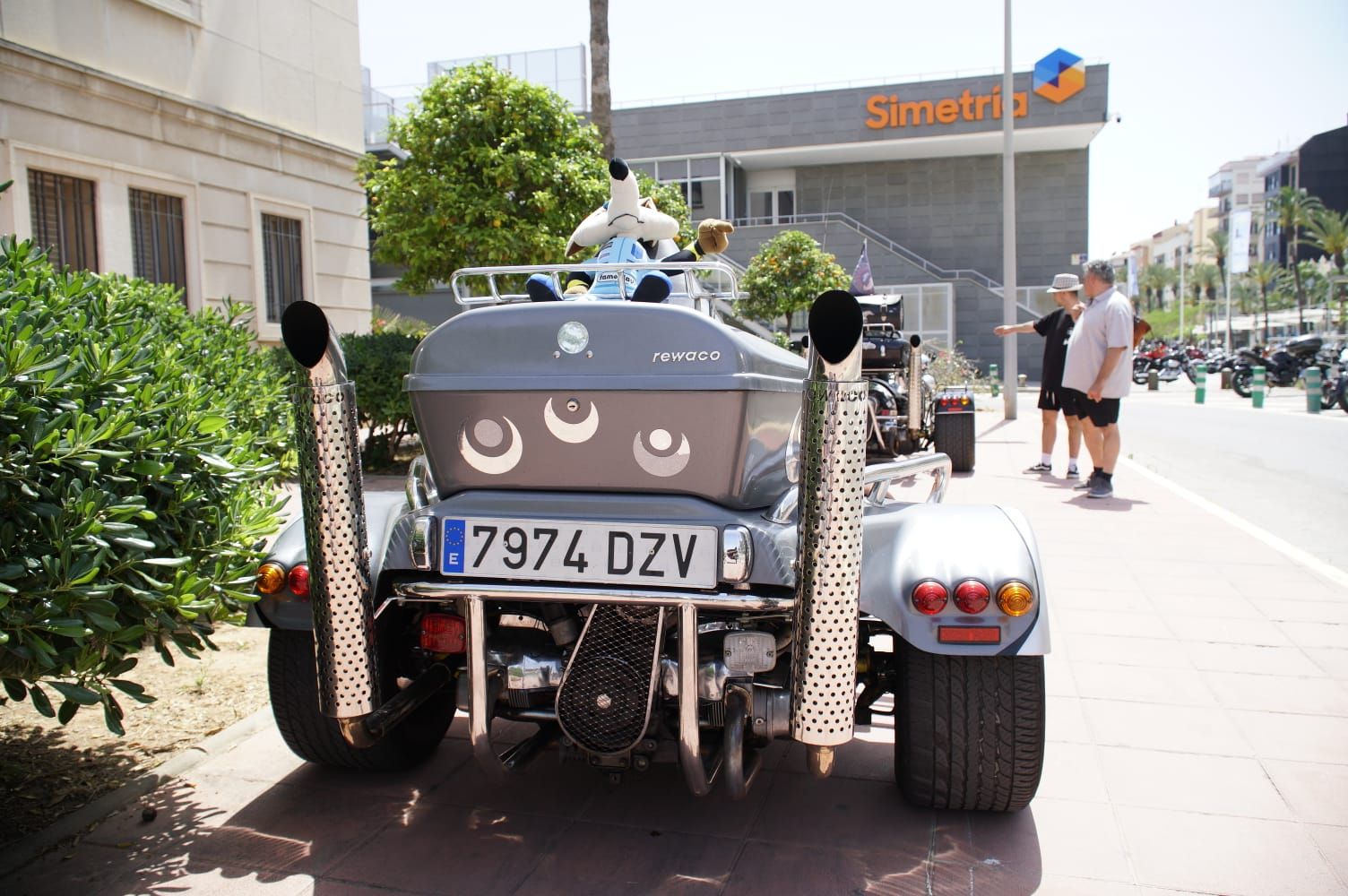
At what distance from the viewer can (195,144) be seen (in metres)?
12.3

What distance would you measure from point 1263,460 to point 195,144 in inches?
535

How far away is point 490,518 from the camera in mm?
2799

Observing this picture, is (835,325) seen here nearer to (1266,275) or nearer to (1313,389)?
(1313,389)

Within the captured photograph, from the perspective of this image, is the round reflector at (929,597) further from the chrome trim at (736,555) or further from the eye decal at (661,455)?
the eye decal at (661,455)

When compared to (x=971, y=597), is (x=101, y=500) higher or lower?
higher

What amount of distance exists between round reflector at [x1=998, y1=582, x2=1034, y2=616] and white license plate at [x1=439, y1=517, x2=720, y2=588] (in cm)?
78

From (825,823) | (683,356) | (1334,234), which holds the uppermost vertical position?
(1334,234)

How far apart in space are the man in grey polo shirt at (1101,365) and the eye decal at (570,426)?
21.8ft

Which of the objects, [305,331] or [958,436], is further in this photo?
[958,436]

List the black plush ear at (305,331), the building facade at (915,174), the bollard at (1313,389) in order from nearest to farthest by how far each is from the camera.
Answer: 1. the black plush ear at (305,331)
2. the bollard at (1313,389)
3. the building facade at (915,174)

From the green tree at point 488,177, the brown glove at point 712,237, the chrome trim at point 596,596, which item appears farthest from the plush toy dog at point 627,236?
the green tree at point 488,177

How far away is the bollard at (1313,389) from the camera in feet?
60.4

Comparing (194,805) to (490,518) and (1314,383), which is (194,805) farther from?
(1314,383)

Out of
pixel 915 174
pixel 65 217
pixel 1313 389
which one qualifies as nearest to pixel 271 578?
pixel 65 217
